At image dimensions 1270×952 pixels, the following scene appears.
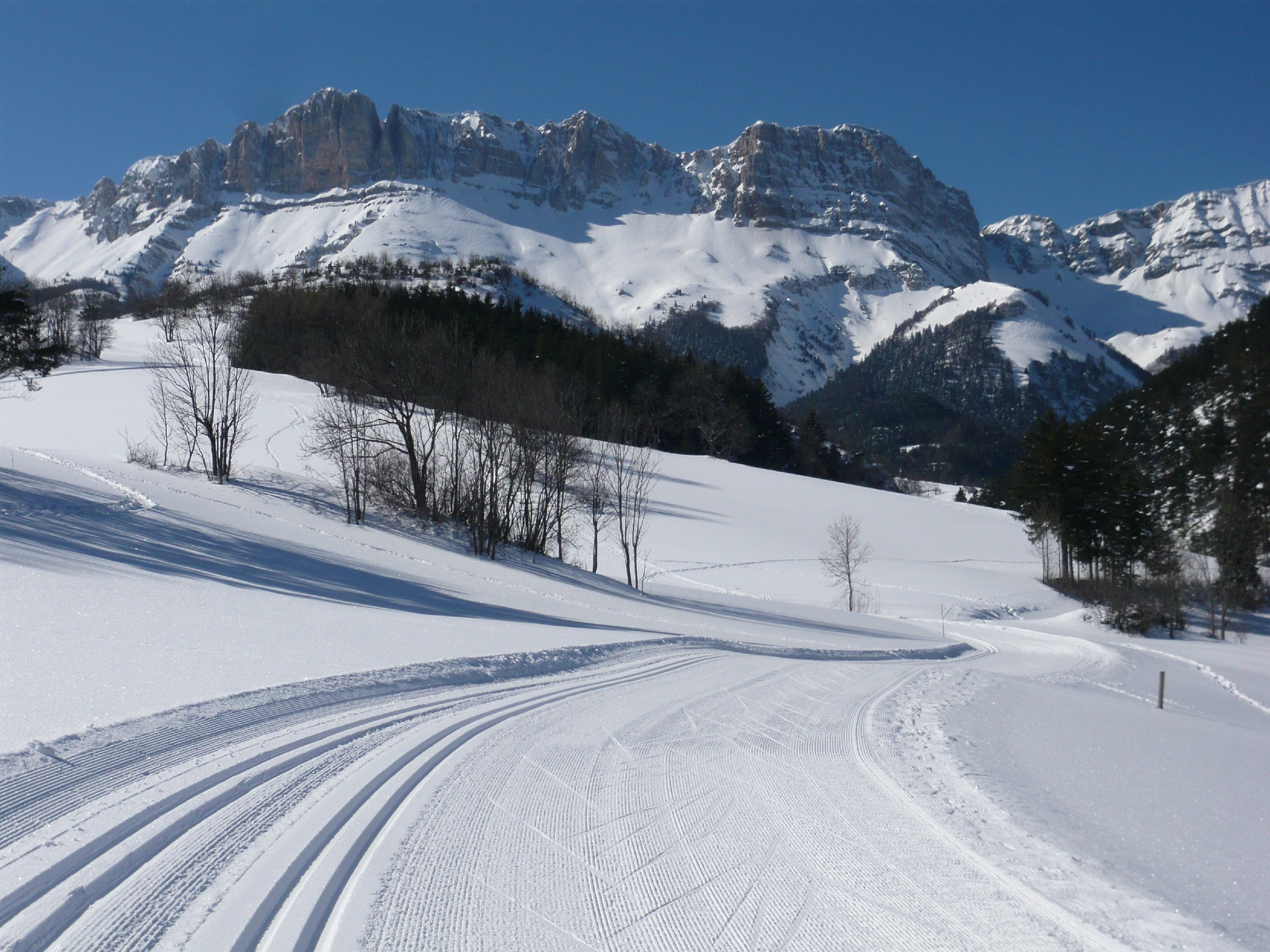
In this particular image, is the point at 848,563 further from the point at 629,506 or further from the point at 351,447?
the point at 351,447

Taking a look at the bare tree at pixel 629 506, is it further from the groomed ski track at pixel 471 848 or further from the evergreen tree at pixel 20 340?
the groomed ski track at pixel 471 848

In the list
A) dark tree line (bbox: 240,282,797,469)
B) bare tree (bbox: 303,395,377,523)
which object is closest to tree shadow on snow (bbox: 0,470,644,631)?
bare tree (bbox: 303,395,377,523)

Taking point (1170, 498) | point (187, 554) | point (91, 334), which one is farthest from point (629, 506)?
point (91, 334)

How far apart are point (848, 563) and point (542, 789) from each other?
3164cm

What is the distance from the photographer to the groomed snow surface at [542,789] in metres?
3.74

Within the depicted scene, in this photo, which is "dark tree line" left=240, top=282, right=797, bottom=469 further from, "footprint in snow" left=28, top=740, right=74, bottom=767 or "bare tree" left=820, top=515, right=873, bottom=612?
"footprint in snow" left=28, top=740, right=74, bottom=767

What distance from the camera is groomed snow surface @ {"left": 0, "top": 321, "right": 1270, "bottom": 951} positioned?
12.3 feet

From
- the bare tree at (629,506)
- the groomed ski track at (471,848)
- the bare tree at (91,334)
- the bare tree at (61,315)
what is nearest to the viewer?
the groomed ski track at (471,848)


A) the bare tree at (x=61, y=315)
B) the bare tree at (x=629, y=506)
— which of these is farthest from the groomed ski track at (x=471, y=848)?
the bare tree at (x=61, y=315)

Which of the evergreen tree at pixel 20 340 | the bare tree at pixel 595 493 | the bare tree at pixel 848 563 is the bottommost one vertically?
the bare tree at pixel 848 563

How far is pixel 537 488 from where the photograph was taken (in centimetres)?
3762

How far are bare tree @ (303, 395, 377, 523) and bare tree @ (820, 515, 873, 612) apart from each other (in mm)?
20881

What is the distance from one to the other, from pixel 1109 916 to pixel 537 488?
34428 mm

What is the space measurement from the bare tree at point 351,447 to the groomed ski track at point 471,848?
24218 mm
